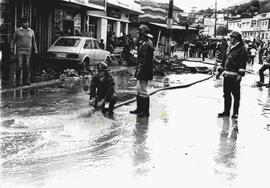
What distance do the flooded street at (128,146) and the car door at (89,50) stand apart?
7.27 meters

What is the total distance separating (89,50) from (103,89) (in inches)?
369

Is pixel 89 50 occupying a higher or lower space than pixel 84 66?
higher

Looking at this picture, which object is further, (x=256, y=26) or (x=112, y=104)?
(x=256, y=26)

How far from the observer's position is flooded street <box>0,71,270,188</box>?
17.3 feet

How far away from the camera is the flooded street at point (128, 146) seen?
17.3ft

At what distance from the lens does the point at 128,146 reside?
6.84m

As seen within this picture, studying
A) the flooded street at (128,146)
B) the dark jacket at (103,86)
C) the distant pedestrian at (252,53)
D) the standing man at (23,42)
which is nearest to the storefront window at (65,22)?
the standing man at (23,42)

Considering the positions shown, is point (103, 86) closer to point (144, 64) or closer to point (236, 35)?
point (144, 64)

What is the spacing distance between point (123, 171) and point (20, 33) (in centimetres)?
810

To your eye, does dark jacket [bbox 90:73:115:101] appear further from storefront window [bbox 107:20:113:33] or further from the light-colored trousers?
storefront window [bbox 107:20:113:33]

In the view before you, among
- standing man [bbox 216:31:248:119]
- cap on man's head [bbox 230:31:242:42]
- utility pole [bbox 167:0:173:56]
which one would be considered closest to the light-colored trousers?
standing man [bbox 216:31:248:119]

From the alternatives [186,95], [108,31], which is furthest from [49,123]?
[108,31]

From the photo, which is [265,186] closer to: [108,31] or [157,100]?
[157,100]

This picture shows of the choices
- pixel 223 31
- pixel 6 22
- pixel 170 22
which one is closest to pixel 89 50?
pixel 6 22
